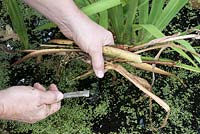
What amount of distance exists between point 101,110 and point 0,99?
19.7 inches

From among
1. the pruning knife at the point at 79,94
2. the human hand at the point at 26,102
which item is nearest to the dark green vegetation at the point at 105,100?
the pruning knife at the point at 79,94

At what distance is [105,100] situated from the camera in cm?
166

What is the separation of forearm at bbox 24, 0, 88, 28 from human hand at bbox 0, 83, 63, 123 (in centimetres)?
24

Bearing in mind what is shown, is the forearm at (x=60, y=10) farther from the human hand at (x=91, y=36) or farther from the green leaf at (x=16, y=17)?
the green leaf at (x=16, y=17)

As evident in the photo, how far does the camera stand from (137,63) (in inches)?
59.7

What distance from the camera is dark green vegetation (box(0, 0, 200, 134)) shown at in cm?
160

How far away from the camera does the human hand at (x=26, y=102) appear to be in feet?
4.13

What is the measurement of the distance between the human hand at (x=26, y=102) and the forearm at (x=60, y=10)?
0.77 ft

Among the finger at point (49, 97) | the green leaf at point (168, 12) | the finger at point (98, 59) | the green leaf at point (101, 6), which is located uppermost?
the green leaf at point (101, 6)

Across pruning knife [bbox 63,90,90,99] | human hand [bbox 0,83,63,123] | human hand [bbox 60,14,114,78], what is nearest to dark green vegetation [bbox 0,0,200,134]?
pruning knife [bbox 63,90,90,99]

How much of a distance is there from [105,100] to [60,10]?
0.48 m

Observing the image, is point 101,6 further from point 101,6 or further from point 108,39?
point 108,39

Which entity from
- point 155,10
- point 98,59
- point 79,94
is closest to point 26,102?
point 98,59

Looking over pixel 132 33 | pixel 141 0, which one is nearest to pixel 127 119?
pixel 132 33
